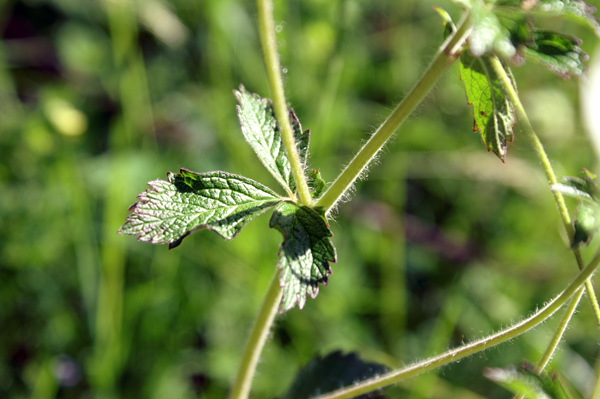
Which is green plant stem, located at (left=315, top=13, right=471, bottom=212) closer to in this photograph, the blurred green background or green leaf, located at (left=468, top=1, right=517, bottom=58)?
green leaf, located at (left=468, top=1, right=517, bottom=58)

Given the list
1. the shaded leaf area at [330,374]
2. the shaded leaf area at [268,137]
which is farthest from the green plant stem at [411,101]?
the shaded leaf area at [330,374]

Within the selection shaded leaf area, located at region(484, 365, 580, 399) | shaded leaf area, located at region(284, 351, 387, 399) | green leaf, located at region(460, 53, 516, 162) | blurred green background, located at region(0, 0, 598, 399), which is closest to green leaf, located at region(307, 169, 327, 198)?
green leaf, located at region(460, 53, 516, 162)

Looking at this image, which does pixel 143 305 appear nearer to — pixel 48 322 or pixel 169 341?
pixel 169 341

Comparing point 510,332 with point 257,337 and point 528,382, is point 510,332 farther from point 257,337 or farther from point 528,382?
point 257,337

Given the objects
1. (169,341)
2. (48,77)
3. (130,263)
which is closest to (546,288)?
(169,341)

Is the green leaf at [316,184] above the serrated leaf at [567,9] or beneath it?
beneath

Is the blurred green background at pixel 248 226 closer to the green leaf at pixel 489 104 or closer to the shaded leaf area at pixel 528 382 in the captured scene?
the shaded leaf area at pixel 528 382
